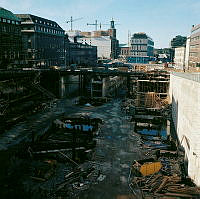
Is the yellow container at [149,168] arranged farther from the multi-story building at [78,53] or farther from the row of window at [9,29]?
the multi-story building at [78,53]

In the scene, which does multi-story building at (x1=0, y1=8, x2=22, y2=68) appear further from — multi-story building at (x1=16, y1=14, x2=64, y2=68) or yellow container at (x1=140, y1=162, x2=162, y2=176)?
yellow container at (x1=140, y1=162, x2=162, y2=176)

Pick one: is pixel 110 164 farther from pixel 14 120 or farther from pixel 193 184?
pixel 14 120

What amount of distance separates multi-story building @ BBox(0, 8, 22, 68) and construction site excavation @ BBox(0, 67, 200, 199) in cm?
1900

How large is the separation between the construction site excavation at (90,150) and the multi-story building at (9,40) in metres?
19.0

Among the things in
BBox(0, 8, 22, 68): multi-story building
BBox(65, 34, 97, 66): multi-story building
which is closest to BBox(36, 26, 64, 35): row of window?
BBox(65, 34, 97, 66): multi-story building

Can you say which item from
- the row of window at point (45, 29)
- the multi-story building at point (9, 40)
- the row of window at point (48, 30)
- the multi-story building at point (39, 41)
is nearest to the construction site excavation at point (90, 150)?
the multi-story building at point (9, 40)

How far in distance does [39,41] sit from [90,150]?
78442 millimetres

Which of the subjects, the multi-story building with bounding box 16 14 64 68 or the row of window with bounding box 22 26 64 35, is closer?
the multi-story building with bounding box 16 14 64 68

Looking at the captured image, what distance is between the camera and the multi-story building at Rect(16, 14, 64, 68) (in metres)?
92.4

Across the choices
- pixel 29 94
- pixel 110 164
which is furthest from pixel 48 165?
pixel 29 94

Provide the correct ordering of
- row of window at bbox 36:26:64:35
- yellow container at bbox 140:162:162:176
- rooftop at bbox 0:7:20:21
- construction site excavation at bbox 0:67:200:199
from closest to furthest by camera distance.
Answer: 1. construction site excavation at bbox 0:67:200:199
2. yellow container at bbox 140:162:162:176
3. rooftop at bbox 0:7:20:21
4. row of window at bbox 36:26:64:35

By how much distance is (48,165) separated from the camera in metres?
25.9

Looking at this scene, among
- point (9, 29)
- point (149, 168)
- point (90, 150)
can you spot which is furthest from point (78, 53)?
point (149, 168)

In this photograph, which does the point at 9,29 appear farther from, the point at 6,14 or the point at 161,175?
the point at 161,175
